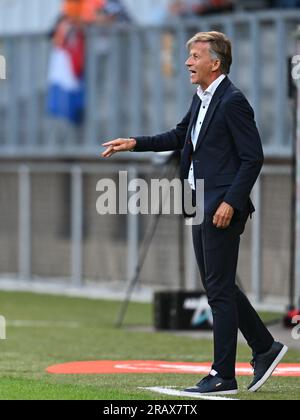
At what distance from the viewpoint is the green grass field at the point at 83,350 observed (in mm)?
8734

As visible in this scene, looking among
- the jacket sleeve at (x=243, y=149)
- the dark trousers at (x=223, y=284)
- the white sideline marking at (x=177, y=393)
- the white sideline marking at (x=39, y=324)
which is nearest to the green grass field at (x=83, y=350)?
the white sideline marking at (x=39, y=324)

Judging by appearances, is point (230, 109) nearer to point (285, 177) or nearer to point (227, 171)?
point (227, 171)

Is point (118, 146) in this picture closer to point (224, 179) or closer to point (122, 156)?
point (224, 179)

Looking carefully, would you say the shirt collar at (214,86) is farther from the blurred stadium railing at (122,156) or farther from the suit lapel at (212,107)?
the blurred stadium railing at (122,156)

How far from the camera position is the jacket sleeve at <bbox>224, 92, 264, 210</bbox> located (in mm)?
8438

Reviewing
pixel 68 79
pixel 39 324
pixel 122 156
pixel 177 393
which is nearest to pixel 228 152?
pixel 177 393

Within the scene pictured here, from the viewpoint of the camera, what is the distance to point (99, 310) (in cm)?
1836

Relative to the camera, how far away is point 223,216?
8.43m

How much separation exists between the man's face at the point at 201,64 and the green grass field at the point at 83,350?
1.92m

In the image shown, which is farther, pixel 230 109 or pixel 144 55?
pixel 144 55

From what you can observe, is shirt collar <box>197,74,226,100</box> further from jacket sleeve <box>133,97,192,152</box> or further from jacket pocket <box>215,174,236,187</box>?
jacket pocket <box>215,174,236,187</box>

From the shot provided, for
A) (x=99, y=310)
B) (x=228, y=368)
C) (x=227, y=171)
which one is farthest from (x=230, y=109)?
(x=99, y=310)

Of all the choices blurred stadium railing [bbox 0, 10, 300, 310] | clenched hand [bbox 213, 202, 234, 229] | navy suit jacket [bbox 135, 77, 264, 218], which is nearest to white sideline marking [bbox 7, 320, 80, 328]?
blurred stadium railing [bbox 0, 10, 300, 310]

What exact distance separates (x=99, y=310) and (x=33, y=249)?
4449mm
